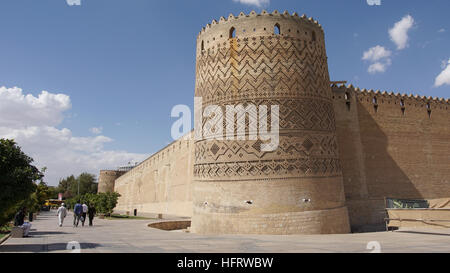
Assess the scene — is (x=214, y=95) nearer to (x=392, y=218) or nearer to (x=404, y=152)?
(x=392, y=218)

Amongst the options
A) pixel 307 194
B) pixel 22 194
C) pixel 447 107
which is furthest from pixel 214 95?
pixel 447 107

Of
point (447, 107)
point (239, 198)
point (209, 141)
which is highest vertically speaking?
point (447, 107)

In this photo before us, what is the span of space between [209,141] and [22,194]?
5.37 meters

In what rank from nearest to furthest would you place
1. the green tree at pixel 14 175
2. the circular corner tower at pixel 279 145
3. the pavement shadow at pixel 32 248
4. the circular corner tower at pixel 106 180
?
the pavement shadow at pixel 32 248
the green tree at pixel 14 175
the circular corner tower at pixel 279 145
the circular corner tower at pixel 106 180

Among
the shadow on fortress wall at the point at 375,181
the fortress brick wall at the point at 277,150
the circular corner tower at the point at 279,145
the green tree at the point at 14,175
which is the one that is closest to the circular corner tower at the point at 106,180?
the fortress brick wall at the point at 277,150

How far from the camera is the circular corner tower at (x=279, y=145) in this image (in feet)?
28.6

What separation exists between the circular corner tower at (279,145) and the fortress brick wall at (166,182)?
8929 millimetres

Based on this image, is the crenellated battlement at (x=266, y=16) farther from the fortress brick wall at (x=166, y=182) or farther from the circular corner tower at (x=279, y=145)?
the fortress brick wall at (x=166, y=182)

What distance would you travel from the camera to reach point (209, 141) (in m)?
9.80

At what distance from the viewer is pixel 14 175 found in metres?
5.35

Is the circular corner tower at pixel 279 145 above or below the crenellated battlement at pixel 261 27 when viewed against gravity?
below

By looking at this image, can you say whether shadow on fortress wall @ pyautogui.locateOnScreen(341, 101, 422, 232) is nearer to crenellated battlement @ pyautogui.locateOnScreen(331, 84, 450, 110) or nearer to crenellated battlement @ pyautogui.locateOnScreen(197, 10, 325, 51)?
crenellated battlement @ pyautogui.locateOnScreen(331, 84, 450, 110)

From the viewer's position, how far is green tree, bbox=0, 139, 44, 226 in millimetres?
5261

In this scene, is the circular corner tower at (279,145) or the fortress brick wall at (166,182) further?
the fortress brick wall at (166,182)
